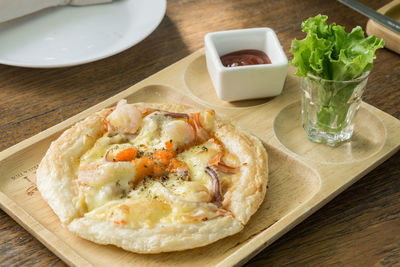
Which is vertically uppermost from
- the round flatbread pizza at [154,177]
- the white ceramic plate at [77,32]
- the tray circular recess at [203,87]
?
the white ceramic plate at [77,32]

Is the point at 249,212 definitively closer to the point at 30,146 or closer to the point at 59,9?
the point at 30,146

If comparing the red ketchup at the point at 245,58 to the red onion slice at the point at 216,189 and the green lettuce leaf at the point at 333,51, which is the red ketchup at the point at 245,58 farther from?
the red onion slice at the point at 216,189

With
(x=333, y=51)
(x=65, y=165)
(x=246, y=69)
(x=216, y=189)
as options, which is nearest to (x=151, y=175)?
(x=216, y=189)

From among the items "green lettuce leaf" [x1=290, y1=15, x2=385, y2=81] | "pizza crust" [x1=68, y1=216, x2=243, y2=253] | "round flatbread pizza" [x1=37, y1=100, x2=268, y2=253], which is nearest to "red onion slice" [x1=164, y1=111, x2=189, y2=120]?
"round flatbread pizza" [x1=37, y1=100, x2=268, y2=253]

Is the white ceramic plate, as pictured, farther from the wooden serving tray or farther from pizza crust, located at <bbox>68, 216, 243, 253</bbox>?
pizza crust, located at <bbox>68, 216, 243, 253</bbox>

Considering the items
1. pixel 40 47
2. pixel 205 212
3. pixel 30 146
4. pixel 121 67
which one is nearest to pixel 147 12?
pixel 121 67

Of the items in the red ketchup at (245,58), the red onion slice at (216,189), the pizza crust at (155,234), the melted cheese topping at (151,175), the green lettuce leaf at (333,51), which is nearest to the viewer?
the pizza crust at (155,234)

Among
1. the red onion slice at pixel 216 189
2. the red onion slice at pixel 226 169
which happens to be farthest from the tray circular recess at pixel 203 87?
the red onion slice at pixel 216 189

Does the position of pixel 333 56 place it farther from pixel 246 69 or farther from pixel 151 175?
pixel 151 175
